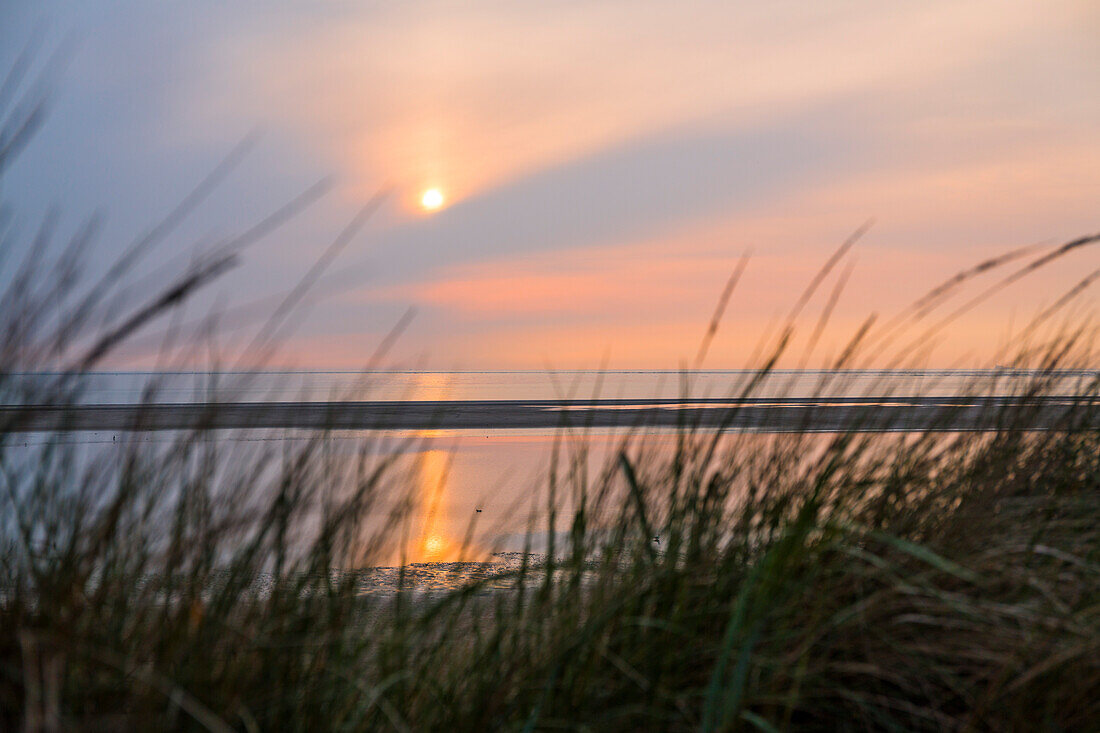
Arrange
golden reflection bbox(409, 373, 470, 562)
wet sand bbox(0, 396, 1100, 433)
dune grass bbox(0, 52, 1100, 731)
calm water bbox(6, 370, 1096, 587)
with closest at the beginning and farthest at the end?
1. dune grass bbox(0, 52, 1100, 731)
2. wet sand bbox(0, 396, 1100, 433)
3. calm water bbox(6, 370, 1096, 587)
4. golden reflection bbox(409, 373, 470, 562)

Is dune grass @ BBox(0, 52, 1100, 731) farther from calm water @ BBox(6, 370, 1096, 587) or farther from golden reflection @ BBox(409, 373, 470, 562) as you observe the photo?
golden reflection @ BBox(409, 373, 470, 562)

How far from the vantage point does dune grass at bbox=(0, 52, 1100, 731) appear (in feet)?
3.95

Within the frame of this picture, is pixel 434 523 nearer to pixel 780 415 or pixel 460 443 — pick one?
pixel 780 415

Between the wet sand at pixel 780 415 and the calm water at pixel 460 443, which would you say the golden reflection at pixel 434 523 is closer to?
the calm water at pixel 460 443

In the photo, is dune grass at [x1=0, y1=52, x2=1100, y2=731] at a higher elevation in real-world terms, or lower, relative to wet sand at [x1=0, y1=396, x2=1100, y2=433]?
lower

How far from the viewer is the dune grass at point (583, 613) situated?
1.21 m

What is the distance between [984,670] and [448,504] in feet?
19.8

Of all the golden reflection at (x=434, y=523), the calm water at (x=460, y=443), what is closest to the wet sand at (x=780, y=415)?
the calm water at (x=460, y=443)

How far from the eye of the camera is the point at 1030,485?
213 centimetres

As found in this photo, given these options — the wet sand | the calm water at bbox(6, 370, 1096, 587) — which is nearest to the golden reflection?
the calm water at bbox(6, 370, 1096, 587)

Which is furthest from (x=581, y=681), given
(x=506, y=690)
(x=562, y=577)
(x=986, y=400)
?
(x=986, y=400)

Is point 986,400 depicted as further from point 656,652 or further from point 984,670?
point 656,652

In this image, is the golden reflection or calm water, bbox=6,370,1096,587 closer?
calm water, bbox=6,370,1096,587

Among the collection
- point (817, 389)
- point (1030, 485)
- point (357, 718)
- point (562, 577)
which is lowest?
point (357, 718)
